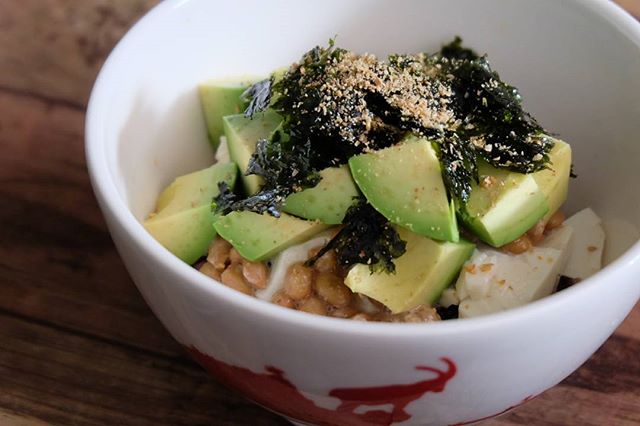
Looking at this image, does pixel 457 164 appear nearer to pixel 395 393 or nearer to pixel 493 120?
pixel 493 120

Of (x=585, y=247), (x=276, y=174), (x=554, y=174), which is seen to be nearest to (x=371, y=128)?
(x=276, y=174)

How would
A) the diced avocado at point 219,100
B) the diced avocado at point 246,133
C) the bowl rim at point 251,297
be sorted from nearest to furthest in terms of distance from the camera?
the bowl rim at point 251,297 → the diced avocado at point 246,133 → the diced avocado at point 219,100

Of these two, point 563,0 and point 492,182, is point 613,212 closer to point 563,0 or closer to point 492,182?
point 492,182

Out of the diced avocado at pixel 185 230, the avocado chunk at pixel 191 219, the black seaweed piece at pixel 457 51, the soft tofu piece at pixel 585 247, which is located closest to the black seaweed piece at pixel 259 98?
the avocado chunk at pixel 191 219

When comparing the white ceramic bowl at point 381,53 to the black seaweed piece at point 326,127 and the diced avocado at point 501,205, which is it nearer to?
the diced avocado at point 501,205

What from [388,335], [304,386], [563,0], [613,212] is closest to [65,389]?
[304,386]
